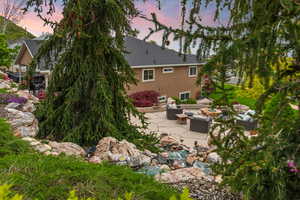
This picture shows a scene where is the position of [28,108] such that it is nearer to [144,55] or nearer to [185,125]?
[185,125]

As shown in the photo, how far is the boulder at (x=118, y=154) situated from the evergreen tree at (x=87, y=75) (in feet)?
2.85

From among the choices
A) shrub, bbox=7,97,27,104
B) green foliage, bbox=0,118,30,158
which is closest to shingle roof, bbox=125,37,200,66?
shrub, bbox=7,97,27,104

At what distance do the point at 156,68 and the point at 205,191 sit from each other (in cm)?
1899

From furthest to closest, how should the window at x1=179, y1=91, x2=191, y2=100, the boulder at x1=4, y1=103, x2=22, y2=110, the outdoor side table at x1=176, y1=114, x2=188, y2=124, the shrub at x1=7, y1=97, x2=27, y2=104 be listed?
the window at x1=179, y1=91, x2=191, y2=100, the outdoor side table at x1=176, y1=114, x2=188, y2=124, the shrub at x1=7, y1=97, x2=27, y2=104, the boulder at x1=4, y1=103, x2=22, y2=110

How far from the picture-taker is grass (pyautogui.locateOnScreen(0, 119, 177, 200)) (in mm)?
3762

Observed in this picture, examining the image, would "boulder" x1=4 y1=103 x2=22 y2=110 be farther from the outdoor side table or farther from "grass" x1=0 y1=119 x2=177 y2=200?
Result: the outdoor side table

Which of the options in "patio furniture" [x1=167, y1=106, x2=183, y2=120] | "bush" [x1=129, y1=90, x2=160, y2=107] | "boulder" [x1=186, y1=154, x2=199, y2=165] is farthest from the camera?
"bush" [x1=129, y1=90, x2=160, y2=107]

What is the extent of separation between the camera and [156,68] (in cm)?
2366

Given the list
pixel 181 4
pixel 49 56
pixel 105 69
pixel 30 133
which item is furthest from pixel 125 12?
pixel 181 4

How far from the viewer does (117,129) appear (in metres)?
8.90

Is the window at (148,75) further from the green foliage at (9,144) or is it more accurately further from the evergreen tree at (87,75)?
the green foliage at (9,144)

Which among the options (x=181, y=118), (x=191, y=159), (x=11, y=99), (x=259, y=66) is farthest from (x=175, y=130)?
(x=259, y=66)

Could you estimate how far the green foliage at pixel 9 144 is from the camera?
5693mm

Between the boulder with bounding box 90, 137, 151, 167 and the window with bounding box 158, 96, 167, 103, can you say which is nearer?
the boulder with bounding box 90, 137, 151, 167
